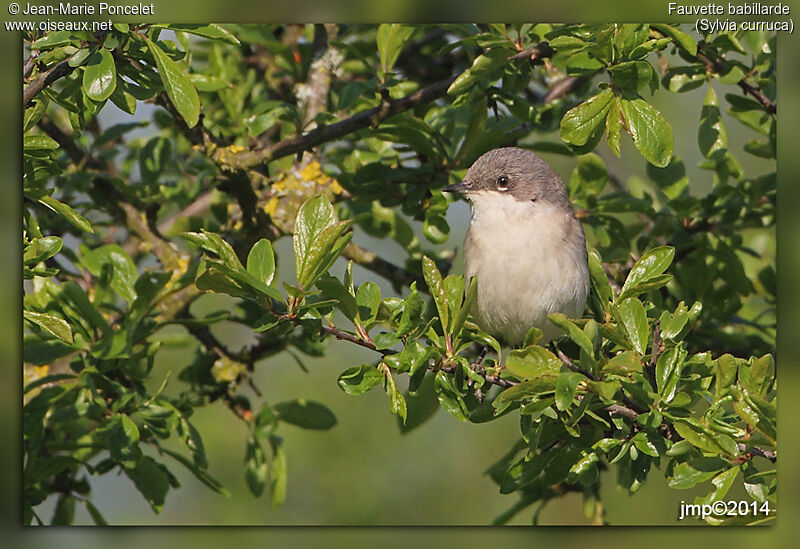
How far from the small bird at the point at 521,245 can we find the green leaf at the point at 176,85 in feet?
3.69

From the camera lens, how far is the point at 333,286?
8.25ft

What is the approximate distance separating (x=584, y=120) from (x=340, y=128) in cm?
113

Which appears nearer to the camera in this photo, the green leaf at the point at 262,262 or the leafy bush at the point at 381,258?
the green leaf at the point at 262,262

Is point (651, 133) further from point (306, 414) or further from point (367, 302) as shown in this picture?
point (306, 414)

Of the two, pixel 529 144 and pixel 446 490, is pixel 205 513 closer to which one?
pixel 446 490

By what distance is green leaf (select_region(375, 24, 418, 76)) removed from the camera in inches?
143

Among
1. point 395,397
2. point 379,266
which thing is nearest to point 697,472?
point 395,397

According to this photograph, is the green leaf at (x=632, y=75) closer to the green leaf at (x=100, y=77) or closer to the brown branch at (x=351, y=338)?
the brown branch at (x=351, y=338)

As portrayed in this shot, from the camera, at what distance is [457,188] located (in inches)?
142

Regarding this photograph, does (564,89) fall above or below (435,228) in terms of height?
above

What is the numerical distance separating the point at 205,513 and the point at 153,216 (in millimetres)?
1838

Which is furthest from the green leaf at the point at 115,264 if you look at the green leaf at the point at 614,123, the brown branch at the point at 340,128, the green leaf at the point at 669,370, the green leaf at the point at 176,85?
the green leaf at the point at 669,370

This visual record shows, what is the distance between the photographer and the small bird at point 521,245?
372 cm

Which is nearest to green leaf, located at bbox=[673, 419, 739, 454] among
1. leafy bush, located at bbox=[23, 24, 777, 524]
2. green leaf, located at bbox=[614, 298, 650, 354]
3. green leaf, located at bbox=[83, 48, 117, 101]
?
leafy bush, located at bbox=[23, 24, 777, 524]
